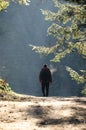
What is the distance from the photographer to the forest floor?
Answer: 35.1 feet

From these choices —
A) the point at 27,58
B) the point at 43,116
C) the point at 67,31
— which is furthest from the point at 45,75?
the point at 27,58

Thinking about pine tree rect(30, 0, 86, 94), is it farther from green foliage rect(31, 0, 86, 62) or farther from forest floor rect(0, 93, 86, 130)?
forest floor rect(0, 93, 86, 130)

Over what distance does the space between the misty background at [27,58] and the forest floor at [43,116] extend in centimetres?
3778

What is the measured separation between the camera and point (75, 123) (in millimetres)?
11117

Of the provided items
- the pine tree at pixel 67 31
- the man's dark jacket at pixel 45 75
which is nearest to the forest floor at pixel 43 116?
the pine tree at pixel 67 31

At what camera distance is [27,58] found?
6681 cm

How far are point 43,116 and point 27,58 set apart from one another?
2158 inches

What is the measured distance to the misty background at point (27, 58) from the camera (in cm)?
5759

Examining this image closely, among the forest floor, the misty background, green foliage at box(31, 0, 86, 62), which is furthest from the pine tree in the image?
the misty background

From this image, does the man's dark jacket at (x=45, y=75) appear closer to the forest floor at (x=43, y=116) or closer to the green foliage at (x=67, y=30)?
the green foliage at (x=67, y=30)

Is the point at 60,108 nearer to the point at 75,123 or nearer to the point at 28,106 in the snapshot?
the point at 28,106

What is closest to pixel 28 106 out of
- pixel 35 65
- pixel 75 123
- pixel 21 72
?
pixel 75 123

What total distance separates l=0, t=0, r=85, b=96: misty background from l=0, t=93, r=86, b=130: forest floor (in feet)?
124

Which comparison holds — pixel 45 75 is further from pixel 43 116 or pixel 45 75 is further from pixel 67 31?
pixel 43 116
